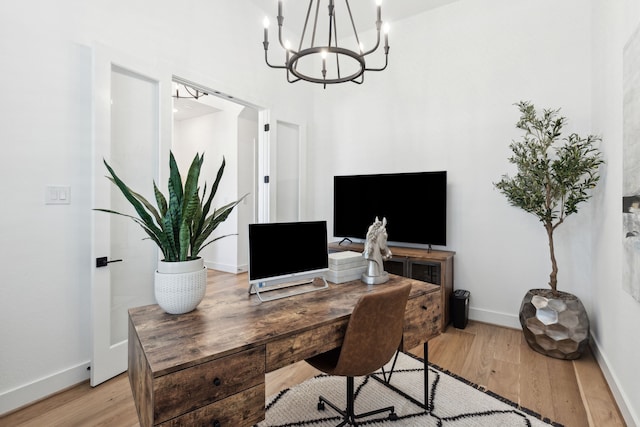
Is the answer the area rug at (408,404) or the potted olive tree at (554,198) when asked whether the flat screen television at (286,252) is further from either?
the potted olive tree at (554,198)

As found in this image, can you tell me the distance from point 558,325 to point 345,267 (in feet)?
6.02

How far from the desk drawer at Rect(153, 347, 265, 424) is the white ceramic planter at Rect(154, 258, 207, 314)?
42cm

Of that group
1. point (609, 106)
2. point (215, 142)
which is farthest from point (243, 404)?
point (215, 142)

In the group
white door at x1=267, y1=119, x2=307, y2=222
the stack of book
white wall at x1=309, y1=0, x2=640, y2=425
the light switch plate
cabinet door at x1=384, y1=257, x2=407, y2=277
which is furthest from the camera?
white door at x1=267, y1=119, x2=307, y2=222

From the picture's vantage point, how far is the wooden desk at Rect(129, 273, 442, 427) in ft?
3.19

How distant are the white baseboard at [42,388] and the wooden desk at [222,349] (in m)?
1.18

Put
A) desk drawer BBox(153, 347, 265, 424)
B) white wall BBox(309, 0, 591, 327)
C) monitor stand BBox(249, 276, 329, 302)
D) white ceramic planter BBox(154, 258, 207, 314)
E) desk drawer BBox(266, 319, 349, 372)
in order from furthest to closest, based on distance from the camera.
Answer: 1. white wall BBox(309, 0, 591, 327)
2. monitor stand BBox(249, 276, 329, 302)
3. white ceramic planter BBox(154, 258, 207, 314)
4. desk drawer BBox(266, 319, 349, 372)
5. desk drawer BBox(153, 347, 265, 424)

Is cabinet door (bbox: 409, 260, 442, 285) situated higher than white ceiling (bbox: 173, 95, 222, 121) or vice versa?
white ceiling (bbox: 173, 95, 222, 121)

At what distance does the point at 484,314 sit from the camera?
127 inches

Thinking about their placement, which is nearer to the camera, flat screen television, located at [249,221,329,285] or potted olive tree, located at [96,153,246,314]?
potted olive tree, located at [96,153,246,314]

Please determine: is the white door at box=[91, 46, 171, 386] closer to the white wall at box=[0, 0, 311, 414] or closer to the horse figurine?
the white wall at box=[0, 0, 311, 414]

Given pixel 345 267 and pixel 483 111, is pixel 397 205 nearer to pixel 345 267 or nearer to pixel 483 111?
pixel 483 111

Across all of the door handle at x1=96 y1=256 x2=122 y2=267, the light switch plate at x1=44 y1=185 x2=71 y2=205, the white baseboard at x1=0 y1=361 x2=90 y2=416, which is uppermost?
the light switch plate at x1=44 y1=185 x2=71 y2=205

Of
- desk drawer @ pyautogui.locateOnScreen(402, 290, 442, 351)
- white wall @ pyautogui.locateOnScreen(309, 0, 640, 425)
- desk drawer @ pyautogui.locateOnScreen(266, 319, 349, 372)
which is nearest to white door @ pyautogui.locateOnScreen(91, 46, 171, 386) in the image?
desk drawer @ pyautogui.locateOnScreen(266, 319, 349, 372)
